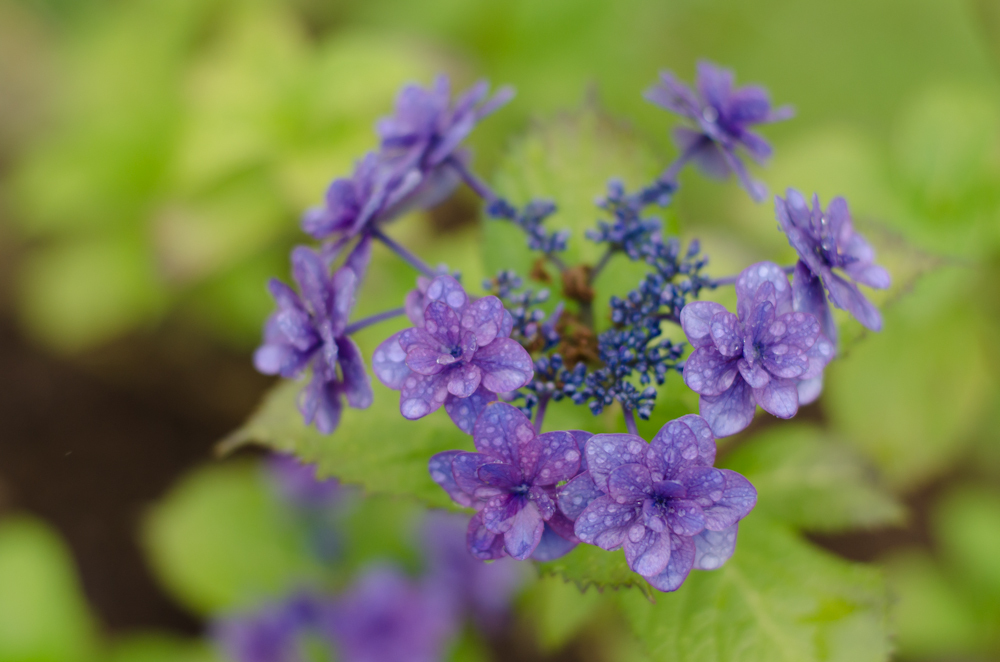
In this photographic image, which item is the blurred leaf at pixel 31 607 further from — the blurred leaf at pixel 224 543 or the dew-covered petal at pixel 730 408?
the dew-covered petal at pixel 730 408

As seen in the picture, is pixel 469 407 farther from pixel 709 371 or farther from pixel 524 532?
pixel 709 371

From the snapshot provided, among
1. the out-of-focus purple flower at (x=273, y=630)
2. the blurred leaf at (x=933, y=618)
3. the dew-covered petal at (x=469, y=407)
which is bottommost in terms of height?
the blurred leaf at (x=933, y=618)

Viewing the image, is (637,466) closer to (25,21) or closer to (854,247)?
(854,247)

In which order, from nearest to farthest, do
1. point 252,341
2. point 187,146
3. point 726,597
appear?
point 726,597, point 187,146, point 252,341

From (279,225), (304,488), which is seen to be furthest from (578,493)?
(279,225)

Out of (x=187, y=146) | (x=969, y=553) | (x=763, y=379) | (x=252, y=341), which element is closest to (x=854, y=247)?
(x=763, y=379)

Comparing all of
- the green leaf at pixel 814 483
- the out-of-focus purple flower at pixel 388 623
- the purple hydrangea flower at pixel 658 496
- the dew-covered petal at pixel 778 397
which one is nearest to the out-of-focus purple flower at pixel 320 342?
the purple hydrangea flower at pixel 658 496
